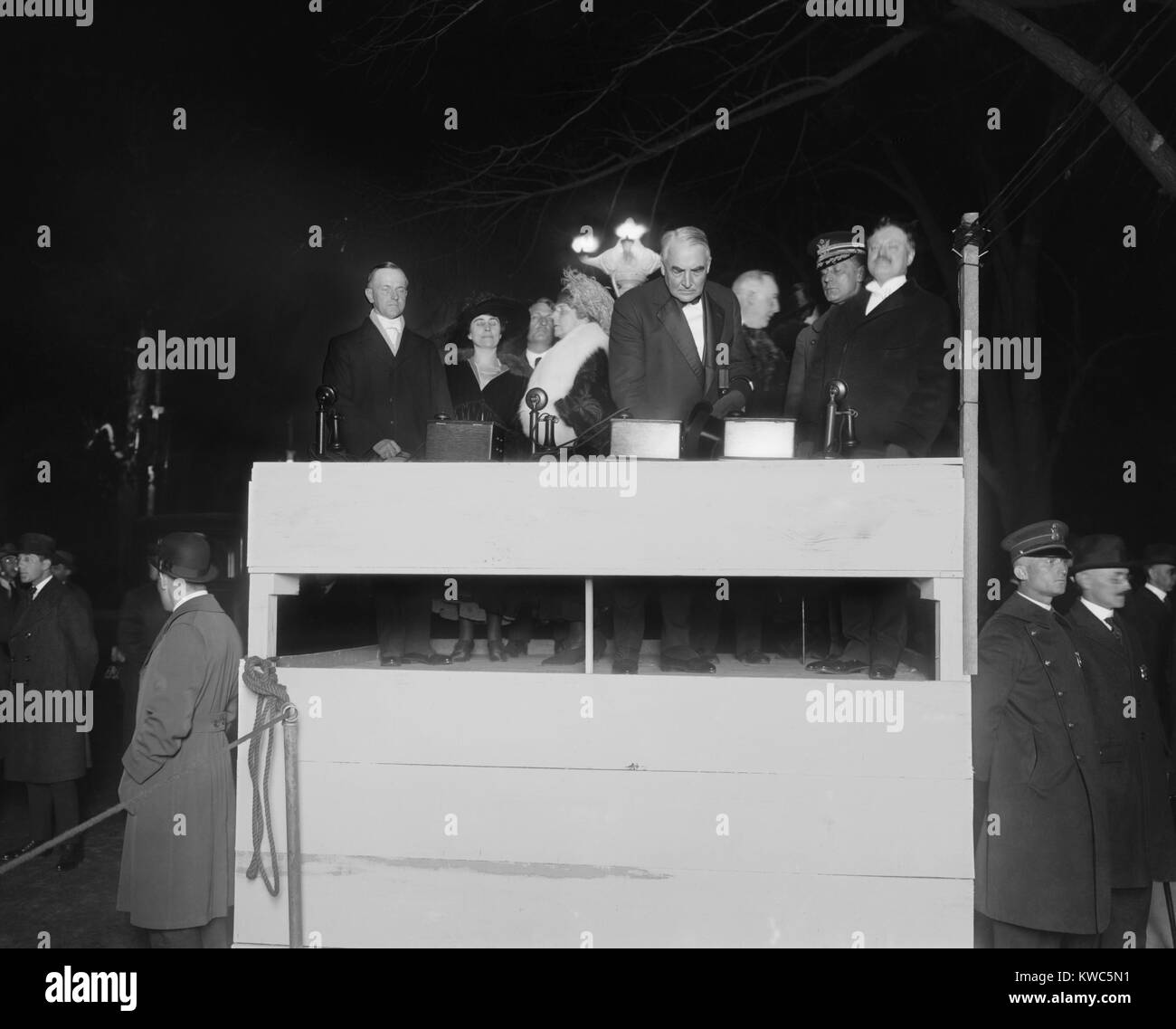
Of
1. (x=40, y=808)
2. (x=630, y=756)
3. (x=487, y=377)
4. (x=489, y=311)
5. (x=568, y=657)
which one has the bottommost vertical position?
(x=40, y=808)

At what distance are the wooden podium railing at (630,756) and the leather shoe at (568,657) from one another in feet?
3.62

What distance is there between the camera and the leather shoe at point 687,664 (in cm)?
368

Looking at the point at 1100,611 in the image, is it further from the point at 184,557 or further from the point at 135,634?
the point at 135,634

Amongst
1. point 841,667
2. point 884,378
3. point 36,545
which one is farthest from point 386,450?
point 36,545

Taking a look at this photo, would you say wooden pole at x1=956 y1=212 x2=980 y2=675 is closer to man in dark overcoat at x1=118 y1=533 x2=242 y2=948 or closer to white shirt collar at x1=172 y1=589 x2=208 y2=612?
man in dark overcoat at x1=118 y1=533 x2=242 y2=948


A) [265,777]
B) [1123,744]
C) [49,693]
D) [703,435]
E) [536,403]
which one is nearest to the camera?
[265,777]

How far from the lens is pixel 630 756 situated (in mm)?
2996

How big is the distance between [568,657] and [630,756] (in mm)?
1228

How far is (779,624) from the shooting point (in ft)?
16.0

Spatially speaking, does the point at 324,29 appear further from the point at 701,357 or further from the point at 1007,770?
the point at 1007,770

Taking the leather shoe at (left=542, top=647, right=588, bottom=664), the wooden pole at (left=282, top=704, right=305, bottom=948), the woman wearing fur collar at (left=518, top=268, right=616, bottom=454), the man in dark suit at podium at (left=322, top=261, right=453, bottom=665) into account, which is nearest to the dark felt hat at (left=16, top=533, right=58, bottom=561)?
the man in dark suit at podium at (left=322, top=261, right=453, bottom=665)

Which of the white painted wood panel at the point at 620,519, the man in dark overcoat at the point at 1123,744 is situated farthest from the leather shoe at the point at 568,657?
the man in dark overcoat at the point at 1123,744

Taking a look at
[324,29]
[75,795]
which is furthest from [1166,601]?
[324,29]

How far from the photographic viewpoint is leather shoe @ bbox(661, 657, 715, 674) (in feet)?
12.1
